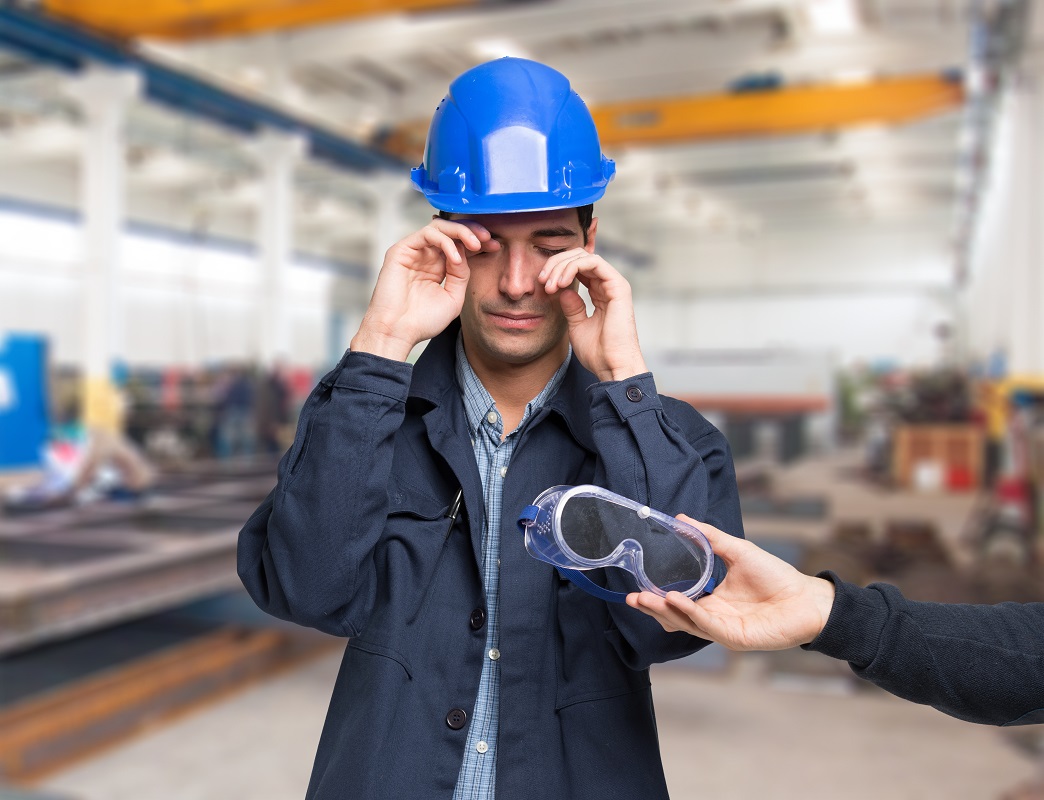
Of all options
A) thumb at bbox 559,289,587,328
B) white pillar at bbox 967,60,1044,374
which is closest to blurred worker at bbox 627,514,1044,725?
thumb at bbox 559,289,587,328

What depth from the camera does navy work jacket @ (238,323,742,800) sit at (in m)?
1.24

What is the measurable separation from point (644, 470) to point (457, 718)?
1.39 ft

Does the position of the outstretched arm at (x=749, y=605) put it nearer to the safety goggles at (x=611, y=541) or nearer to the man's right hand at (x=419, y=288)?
the safety goggles at (x=611, y=541)

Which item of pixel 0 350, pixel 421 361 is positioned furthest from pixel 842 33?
pixel 421 361

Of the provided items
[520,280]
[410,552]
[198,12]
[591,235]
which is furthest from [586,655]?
[198,12]

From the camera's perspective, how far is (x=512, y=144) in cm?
137

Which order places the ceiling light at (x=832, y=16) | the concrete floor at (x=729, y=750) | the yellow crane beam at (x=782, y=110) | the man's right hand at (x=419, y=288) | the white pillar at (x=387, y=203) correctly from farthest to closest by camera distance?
the white pillar at (x=387, y=203) → the yellow crane beam at (x=782, y=110) → the ceiling light at (x=832, y=16) → the concrete floor at (x=729, y=750) → the man's right hand at (x=419, y=288)

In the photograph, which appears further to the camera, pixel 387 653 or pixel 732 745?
pixel 732 745

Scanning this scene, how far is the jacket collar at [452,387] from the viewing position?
1.38 metres

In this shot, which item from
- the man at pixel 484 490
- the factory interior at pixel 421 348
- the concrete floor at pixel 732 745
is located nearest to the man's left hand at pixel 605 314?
the man at pixel 484 490

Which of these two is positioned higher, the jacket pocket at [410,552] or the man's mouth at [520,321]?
the man's mouth at [520,321]

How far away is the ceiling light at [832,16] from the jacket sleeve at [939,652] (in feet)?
38.6

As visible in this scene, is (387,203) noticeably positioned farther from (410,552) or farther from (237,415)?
(410,552)

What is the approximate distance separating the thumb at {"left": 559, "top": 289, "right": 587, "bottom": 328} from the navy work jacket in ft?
0.41
